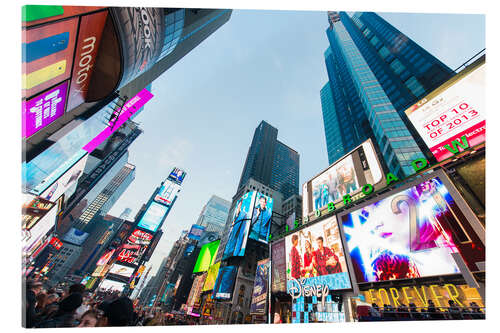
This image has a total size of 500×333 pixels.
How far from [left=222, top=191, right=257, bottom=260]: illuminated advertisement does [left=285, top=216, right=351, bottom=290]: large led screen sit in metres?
31.5

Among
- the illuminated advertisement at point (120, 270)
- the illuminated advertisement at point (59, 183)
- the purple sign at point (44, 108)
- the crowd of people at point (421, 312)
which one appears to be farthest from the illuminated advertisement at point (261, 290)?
the illuminated advertisement at point (120, 270)

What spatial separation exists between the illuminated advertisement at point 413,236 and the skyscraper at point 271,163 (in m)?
85.6

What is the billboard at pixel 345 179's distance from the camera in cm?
1650

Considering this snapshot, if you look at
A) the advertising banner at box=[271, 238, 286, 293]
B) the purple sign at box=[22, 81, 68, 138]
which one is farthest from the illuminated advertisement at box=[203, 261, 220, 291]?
the purple sign at box=[22, 81, 68, 138]

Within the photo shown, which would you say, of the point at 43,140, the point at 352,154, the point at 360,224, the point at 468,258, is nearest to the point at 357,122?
the point at 352,154

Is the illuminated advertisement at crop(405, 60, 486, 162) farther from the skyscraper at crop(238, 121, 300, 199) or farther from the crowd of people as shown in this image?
the skyscraper at crop(238, 121, 300, 199)

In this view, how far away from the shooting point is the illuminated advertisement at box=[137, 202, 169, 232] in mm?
52906

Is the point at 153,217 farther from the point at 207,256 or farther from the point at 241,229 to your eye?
the point at 207,256

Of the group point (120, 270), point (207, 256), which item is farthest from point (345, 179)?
point (207, 256)

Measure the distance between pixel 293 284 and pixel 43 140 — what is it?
21512 millimetres

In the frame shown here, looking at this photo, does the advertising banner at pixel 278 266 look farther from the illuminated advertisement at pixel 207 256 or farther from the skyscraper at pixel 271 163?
the skyscraper at pixel 271 163

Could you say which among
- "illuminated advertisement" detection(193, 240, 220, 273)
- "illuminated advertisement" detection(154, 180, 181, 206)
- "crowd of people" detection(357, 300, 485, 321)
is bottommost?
"crowd of people" detection(357, 300, 485, 321)

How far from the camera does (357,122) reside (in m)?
59.0
